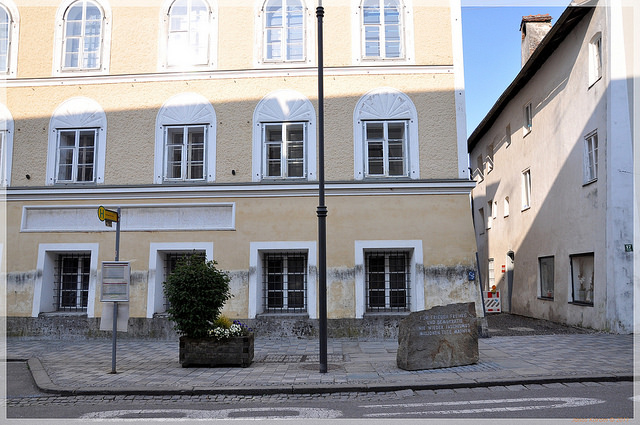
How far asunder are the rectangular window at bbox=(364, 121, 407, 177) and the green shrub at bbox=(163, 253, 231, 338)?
19.0 ft

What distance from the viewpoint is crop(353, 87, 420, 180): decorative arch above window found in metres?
14.6

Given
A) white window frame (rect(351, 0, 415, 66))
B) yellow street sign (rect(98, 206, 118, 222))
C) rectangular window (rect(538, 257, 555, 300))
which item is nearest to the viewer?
yellow street sign (rect(98, 206, 118, 222))

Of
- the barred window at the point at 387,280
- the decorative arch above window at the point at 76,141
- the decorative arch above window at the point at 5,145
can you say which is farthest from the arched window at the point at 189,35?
the barred window at the point at 387,280

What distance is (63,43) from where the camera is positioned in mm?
15680

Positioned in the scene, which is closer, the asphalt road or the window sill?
the asphalt road

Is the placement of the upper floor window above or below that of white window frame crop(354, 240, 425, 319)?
above

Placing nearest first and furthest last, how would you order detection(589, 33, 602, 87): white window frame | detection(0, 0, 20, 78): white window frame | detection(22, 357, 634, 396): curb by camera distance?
detection(22, 357, 634, 396): curb
detection(589, 33, 602, 87): white window frame
detection(0, 0, 20, 78): white window frame

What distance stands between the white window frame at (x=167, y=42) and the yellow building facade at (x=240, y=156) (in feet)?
0.13

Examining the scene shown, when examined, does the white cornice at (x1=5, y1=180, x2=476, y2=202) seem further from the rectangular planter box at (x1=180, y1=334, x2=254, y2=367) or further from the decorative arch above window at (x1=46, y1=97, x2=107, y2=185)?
the rectangular planter box at (x1=180, y1=334, x2=254, y2=367)

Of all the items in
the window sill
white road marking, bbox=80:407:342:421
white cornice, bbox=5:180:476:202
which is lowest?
white road marking, bbox=80:407:342:421

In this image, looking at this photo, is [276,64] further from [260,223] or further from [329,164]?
[260,223]

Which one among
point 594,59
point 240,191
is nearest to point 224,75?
point 240,191

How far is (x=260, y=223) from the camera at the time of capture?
14547 millimetres

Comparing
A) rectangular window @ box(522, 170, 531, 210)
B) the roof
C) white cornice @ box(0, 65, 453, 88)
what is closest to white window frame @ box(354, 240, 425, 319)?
white cornice @ box(0, 65, 453, 88)
